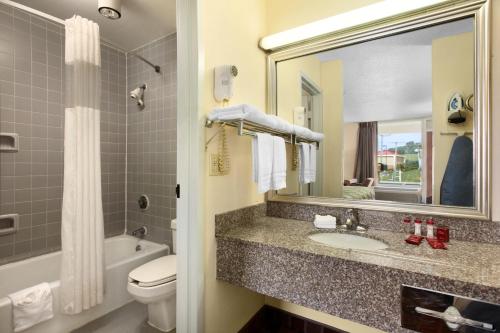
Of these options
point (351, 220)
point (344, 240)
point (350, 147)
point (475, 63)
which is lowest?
point (344, 240)

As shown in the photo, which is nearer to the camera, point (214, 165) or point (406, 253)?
point (406, 253)

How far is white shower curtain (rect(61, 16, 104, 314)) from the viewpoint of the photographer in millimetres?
1649

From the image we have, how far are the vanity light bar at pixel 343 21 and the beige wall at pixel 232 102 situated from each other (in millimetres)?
151

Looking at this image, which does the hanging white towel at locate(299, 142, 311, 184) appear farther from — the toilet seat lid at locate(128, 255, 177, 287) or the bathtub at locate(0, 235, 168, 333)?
the bathtub at locate(0, 235, 168, 333)

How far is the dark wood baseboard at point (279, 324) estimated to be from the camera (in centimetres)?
157

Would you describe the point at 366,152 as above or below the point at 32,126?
below

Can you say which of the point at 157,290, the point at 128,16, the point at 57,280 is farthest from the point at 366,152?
the point at 57,280

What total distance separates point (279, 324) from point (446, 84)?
1.80 metres

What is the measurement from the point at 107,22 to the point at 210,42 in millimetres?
1547

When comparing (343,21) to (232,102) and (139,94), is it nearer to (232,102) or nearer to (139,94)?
(232,102)

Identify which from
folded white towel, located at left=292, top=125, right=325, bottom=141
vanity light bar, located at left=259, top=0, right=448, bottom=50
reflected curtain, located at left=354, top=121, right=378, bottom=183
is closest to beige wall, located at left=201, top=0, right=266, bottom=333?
vanity light bar, located at left=259, top=0, right=448, bottom=50

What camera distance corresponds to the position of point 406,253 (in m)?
1.04

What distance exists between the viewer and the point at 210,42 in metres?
1.27

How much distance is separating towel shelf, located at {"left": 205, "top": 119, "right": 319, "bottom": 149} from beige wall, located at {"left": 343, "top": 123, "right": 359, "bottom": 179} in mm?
202
